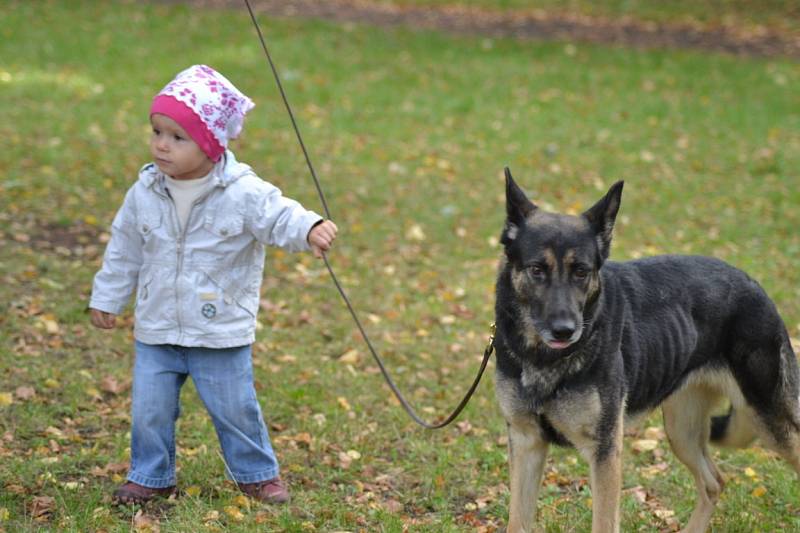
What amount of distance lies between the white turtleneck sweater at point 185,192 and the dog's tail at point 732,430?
2.71m

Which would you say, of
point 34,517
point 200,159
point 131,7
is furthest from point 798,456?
point 131,7

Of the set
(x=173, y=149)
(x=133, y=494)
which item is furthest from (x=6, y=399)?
(x=173, y=149)

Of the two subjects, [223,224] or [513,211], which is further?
[223,224]

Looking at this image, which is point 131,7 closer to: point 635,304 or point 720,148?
point 720,148

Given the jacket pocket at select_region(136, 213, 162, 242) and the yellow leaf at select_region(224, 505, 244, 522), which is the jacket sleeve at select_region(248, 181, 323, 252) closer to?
the jacket pocket at select_region(136, 213, 162, 242)

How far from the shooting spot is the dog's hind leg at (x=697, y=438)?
16.5 feet

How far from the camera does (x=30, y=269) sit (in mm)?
8227

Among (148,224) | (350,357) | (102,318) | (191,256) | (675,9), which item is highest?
(675,9)

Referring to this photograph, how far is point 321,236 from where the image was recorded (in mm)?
4523

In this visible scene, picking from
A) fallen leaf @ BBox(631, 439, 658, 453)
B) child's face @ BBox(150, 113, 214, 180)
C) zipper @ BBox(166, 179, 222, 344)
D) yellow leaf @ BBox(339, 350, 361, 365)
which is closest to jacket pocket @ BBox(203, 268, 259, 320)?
zipper @ BBox(166, 179, 222, 344)

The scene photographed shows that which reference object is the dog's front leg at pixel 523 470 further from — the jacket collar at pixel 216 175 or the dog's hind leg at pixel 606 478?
the jacket collar at pixel 216 175

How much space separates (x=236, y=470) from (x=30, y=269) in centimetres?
392

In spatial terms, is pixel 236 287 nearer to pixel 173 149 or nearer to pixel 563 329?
pixel 173 149

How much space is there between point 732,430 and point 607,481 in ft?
3.72
